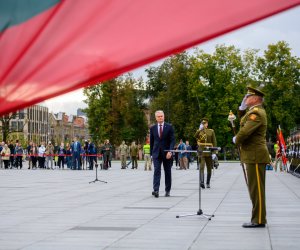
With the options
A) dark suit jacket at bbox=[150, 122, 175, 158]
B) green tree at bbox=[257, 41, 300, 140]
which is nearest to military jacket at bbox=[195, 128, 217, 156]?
dark suit jacket at bbox=[150, 122, 175, 158]

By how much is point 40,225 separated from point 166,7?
325 inches

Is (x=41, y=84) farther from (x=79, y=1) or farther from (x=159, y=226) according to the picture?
(x=159, y=226)

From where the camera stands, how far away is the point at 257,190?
9.49 metres

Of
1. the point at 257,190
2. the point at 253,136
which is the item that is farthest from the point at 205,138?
the point at 257,190

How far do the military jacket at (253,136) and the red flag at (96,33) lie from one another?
291 inches

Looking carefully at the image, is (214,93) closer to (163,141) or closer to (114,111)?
(114,111)

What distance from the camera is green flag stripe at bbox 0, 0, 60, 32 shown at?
222 centimetres

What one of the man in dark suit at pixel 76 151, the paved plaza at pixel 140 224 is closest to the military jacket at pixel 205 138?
the paved plaza at pixel 140 224

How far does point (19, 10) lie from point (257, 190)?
25.1ft

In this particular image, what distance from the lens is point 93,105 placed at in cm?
9369

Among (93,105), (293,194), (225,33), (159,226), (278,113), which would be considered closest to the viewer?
(225,33)

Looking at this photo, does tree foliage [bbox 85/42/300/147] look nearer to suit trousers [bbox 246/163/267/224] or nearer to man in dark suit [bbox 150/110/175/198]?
man in dark suit [bbox 150/110/175/198]

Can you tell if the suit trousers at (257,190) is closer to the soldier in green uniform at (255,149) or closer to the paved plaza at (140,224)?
the soldier in green uniform at (255,149)

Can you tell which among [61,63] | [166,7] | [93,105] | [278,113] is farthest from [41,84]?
[93,105]
